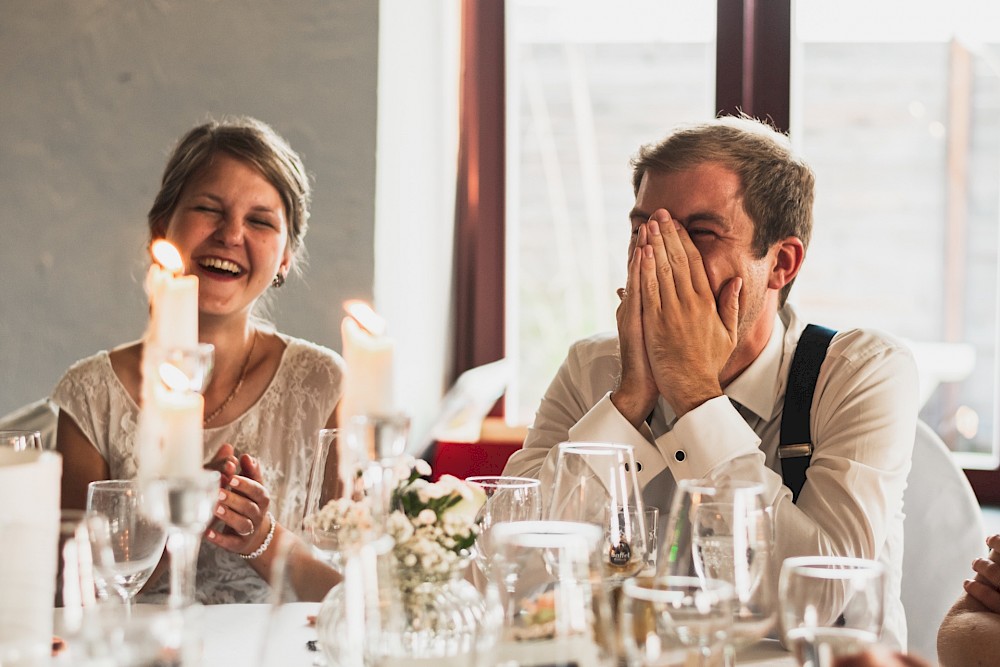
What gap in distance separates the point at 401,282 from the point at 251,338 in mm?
600

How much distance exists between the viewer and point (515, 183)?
337cm

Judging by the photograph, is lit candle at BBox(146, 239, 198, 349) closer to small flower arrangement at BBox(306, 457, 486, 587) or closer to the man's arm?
small flower arrangement at BBox(306, 457, 486, 587)

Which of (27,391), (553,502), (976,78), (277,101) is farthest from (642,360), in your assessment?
(27,391)

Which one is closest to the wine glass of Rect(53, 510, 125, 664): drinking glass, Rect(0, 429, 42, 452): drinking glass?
Rect(53, 510, 125, 664): drinking glass

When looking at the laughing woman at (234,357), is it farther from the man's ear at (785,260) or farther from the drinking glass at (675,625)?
the drinking glass at (675,625)

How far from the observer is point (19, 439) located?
1.48m

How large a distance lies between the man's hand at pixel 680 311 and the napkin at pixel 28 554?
3.61 ft

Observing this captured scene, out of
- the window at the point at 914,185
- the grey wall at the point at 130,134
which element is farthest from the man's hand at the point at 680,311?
the window at the point at 914,185

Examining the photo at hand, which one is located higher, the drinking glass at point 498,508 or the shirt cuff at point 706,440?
the shirt cuff at point 706,440

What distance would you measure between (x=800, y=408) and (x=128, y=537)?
1.13 meters

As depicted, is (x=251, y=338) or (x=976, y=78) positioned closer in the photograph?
(x=251, y=338)

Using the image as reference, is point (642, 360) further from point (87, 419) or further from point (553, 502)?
point (87, 419)

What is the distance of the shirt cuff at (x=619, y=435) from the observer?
69.2 inches

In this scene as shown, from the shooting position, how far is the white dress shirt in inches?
62.4
